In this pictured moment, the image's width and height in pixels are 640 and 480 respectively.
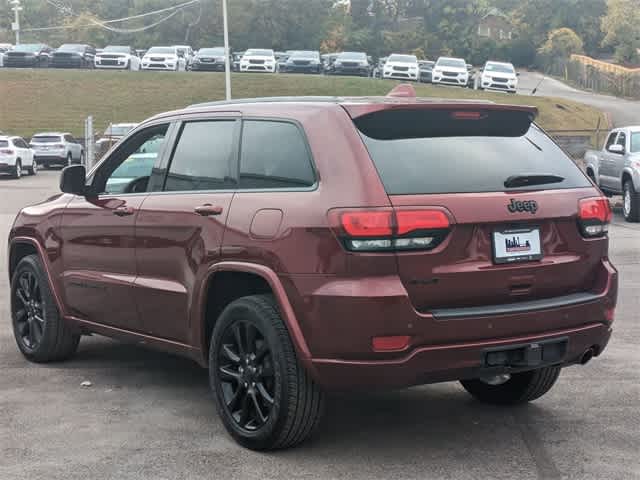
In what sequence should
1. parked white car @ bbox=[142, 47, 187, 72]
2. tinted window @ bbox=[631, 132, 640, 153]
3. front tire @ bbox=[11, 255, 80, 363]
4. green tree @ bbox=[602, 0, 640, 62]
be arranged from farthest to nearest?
green tree @ bbox=[602, 0, 640, 62] → parked white car @ bbox=[142, 47, 187, 72] → tinted window @ bbox=[631, 132, 640, 153] → front tire @ bbox=[11, 255, 80, 363]

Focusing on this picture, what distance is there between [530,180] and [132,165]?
8.73 feet

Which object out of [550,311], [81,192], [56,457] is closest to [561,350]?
[550,311]

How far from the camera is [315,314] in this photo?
478 cm

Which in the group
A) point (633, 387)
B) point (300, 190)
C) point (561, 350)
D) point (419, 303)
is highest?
point (300, 190)

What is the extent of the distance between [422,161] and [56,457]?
90.6 inches

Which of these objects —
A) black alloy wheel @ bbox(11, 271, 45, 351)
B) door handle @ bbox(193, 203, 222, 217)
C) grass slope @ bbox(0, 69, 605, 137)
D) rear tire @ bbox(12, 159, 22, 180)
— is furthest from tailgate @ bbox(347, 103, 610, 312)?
grass slope @ bbox(0, 69, 605, 137)

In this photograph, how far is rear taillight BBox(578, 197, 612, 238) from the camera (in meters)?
5.30

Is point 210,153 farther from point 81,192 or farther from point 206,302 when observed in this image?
point 81,192

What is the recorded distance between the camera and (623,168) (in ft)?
64.6

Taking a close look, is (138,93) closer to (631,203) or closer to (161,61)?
(161,61)

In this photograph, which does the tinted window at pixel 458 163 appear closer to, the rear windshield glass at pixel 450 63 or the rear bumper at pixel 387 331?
the rear bumper at pixel 387 331

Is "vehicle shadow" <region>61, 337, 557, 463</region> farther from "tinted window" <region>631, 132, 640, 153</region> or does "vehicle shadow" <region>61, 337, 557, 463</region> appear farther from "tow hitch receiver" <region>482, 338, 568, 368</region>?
"tinted window" <region>631, 132, 640, 153</region>

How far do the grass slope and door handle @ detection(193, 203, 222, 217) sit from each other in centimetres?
4159

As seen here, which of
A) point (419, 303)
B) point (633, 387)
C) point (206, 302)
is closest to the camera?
point (419, 303)
